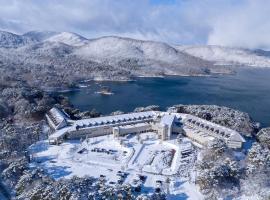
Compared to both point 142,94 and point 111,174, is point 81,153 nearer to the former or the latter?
point 111,174

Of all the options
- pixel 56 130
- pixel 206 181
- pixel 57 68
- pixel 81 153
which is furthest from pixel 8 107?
pixel 57 68

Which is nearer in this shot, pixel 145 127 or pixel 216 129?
pixel 216 129

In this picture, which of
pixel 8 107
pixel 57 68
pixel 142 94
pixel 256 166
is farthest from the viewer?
pixel 57 68

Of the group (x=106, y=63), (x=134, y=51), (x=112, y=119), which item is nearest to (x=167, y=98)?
(x=112, y=119)

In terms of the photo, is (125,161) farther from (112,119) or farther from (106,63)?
(106,63)

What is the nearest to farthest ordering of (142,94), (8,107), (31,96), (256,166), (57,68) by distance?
1. (256,166)
2. (8,107)
3. (31,96)
4. (142,94)
5. (57,68)

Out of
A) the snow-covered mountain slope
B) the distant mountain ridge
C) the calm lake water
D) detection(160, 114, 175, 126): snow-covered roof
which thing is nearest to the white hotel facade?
detection(160, 114, 175, 126): snow-covered roof

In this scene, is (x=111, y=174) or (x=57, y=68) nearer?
(x=111, y=174)
